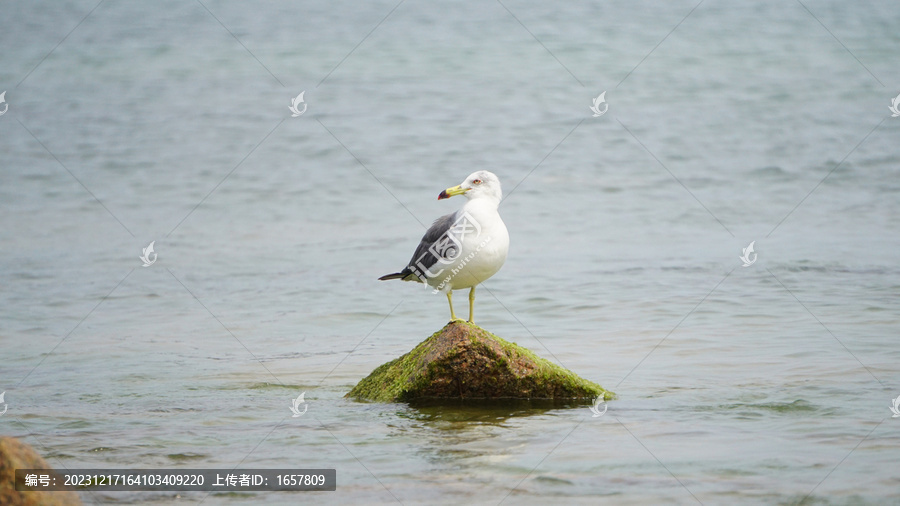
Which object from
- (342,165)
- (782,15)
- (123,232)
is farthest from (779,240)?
(782,15)

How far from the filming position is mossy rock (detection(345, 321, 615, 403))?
6.27 meters

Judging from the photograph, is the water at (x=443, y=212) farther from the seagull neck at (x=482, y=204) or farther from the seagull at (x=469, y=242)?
the seagull neck at (x=482, y=204)

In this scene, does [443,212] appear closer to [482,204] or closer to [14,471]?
[482,204]

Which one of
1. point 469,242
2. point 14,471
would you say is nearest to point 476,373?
point 469,242

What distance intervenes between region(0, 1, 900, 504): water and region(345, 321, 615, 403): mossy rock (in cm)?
18

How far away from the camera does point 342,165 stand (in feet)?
60.6

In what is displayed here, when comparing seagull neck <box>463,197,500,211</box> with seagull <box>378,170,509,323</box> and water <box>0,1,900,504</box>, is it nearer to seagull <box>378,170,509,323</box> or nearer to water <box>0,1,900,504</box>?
seagull <box>378,170,509,323</box>

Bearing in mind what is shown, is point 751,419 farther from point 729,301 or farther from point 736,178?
point 736,178

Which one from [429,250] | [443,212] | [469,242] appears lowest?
[469,242]

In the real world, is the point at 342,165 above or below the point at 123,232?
above

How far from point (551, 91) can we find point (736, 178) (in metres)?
7.03

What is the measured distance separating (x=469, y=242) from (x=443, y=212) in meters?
8.45

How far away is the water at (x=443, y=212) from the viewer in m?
5.68

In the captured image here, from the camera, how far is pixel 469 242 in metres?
6.23
